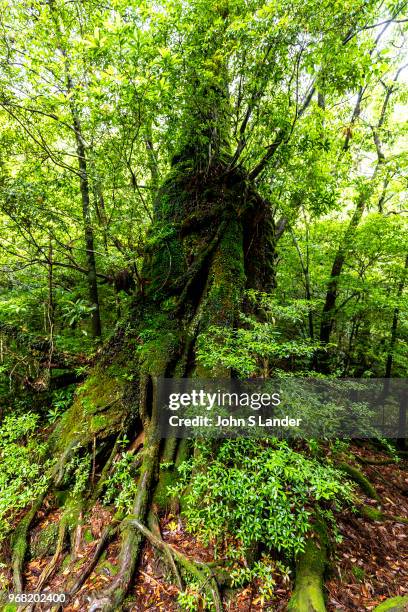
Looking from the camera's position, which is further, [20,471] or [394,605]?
[20,471]

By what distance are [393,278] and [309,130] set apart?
5227mm

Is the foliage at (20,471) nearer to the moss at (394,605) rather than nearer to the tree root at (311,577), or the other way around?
the tree root at (311,577)

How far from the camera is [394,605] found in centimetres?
285

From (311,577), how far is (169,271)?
14.6 feet

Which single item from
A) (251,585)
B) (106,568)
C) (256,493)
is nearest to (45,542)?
(106,568)

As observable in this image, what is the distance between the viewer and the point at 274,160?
5387 millimetres

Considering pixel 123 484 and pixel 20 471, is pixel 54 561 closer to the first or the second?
pixel 123 484

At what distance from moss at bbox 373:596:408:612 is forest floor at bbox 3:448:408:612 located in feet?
0.52

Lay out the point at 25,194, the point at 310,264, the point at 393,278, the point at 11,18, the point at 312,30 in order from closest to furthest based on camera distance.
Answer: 1. the point at 312,30
2. the point at 25,194
3. the point at 11,18
4. the point at 393,278
5. the point at 310,264

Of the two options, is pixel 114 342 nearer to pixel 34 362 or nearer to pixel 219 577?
pixel 34 362

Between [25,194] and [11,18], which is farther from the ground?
[11,18]

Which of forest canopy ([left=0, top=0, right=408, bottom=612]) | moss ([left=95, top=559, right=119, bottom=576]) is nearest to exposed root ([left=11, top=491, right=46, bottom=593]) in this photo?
forest canopy ([left=0, top=0, right=408, bottom=612])

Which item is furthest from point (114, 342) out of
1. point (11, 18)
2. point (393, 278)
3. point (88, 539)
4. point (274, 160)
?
point (393, 278)

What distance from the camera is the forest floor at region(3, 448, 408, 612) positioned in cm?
276
